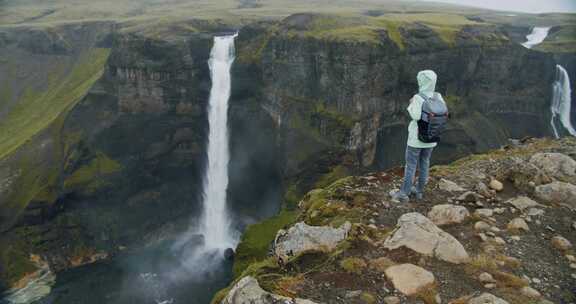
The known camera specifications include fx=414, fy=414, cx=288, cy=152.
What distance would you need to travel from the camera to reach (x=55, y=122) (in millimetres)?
59312

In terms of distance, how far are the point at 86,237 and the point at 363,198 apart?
4608cm

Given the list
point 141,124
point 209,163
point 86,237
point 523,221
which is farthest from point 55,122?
point 523,221

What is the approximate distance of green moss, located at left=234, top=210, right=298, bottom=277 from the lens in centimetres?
3528

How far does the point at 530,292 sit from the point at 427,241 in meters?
2.37

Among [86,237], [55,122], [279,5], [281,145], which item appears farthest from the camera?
[279,5]

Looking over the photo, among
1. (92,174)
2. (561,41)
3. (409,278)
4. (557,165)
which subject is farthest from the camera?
(561,41)

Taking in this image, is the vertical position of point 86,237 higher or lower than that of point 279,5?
lower

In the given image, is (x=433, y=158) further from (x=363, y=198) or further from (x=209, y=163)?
(x=363, y=198)

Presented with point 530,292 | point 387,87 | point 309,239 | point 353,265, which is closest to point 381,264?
point 353,265

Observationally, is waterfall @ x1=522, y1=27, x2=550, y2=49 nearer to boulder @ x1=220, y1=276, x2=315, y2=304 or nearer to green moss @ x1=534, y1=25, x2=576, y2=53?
green moss @ x1=534, y1=25, x2=576, y2=53

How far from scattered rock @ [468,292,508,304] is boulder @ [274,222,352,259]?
133 inches

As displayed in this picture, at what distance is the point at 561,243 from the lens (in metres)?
10.4

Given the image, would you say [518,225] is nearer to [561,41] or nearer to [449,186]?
[449,186]

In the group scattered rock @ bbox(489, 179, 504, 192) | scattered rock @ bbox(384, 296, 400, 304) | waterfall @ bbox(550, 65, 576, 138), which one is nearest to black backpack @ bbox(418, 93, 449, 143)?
scattered rock @ bbox(489, 179, 504, 192)
